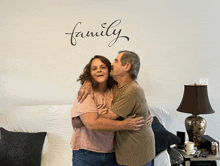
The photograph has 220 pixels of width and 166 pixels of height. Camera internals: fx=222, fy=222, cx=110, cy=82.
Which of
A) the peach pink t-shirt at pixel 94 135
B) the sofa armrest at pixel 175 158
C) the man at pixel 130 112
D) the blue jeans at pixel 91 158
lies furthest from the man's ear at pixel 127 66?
the sofa armrest at pixel 175 158

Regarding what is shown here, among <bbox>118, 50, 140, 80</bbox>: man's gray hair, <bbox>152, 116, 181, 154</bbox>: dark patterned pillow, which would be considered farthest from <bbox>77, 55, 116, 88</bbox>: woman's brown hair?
<bbox>152, 116, 181, 154</bbox>: dark patterned pillow

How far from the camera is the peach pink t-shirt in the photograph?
1.34 meters

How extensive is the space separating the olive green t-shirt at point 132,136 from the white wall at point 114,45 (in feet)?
4.18

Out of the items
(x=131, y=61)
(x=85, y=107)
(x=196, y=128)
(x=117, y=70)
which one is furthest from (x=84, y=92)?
(x=196, y=128)

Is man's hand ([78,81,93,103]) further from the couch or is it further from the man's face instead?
the couch

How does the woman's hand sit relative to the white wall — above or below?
below

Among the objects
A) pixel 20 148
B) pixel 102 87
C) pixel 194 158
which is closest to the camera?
pixel 102 87

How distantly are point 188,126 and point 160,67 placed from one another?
0.72m

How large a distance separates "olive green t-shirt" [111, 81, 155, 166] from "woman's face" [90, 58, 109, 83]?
149 millimetres

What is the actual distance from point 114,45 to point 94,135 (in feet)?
4.57

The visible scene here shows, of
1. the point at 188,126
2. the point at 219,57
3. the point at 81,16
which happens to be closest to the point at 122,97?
the point at 188,126

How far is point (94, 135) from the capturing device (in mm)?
1372

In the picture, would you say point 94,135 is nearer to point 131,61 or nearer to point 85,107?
point 85,107

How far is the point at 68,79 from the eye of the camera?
257 cm
